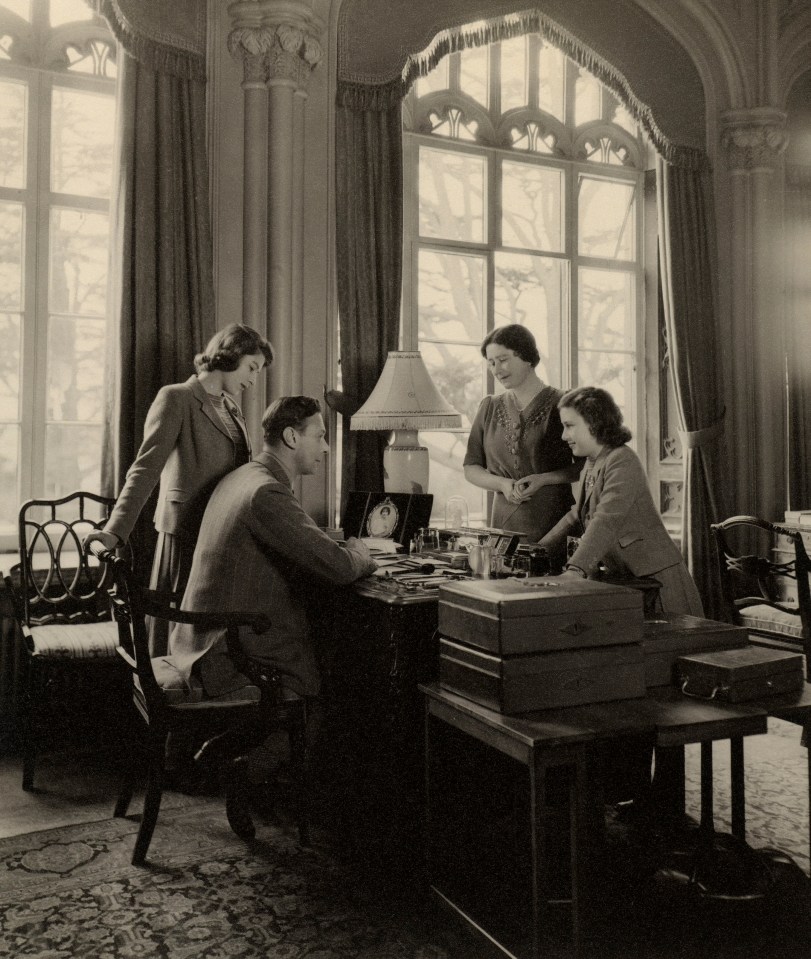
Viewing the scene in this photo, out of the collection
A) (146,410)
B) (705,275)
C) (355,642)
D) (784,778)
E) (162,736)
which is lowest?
(784,778)

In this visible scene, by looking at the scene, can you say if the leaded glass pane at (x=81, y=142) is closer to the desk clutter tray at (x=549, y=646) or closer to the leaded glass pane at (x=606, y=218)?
the leaded glass pane at (x=606, y=218)

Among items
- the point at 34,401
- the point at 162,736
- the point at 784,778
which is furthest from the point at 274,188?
the point at 784,778

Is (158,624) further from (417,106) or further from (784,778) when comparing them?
(417,106)

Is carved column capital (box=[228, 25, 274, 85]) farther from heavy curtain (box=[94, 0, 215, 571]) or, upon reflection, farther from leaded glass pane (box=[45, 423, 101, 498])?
leaded glass pane (box=[45, 423, 101, 498])

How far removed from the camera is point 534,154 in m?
6.09

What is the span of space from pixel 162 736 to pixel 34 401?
2.40 meters

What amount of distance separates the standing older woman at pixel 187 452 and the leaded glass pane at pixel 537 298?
261 cm

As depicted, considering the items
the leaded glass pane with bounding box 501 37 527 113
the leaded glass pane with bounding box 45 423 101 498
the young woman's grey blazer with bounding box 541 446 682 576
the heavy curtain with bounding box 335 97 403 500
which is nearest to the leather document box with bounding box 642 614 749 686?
the young woman's grey blazer with bounding box 541 446 682 576

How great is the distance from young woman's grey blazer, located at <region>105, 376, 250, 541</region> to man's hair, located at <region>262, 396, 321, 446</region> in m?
0.61

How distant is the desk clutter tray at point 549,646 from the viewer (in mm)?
2262

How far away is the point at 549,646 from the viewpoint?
90.2 inches

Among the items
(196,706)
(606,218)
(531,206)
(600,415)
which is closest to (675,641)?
(600,415)

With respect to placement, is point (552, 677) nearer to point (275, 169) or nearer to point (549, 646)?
point (549, 646)

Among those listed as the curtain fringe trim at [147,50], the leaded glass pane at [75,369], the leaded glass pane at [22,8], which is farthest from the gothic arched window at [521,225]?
the leaded glass pane at [22,8]
